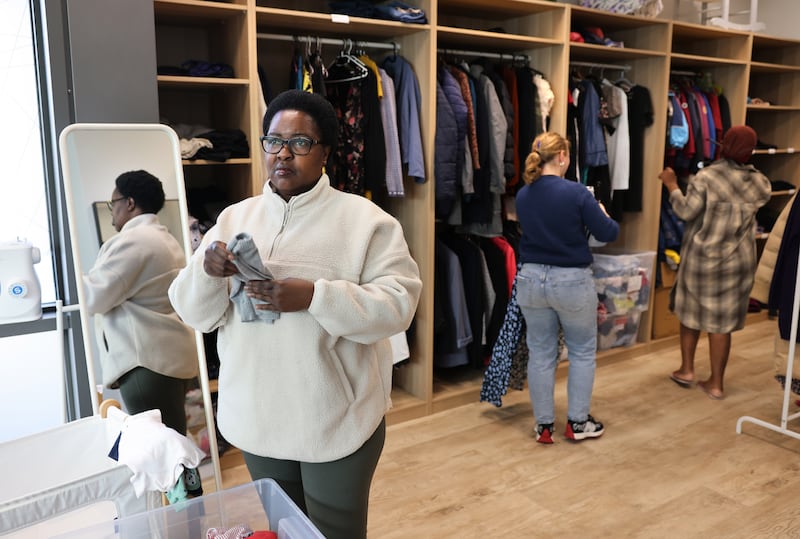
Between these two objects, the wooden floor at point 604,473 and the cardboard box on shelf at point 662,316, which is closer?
the wooden floor at point 604,473

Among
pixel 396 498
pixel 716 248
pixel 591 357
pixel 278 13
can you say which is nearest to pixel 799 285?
pixel 716 248

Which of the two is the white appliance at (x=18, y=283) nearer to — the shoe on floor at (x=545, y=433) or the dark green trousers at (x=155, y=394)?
the dark green trousers at (x=155, y=394)

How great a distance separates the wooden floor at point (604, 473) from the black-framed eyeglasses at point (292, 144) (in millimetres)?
1656

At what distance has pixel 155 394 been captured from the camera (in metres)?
2.32

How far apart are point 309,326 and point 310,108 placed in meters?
0.47

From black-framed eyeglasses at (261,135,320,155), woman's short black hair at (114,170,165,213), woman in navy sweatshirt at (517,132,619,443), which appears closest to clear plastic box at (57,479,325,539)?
black-framed eyeglasses at (261,135,320,155)

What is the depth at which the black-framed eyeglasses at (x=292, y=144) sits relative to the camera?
1447mm

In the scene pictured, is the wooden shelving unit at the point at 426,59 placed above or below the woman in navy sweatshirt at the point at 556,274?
above

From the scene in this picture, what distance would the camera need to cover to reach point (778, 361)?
11.1 ft

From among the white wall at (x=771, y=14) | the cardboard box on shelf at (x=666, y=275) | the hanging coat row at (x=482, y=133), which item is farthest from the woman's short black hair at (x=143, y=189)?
the white wall at (x=771, y=14)

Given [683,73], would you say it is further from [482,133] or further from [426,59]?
[426,59]

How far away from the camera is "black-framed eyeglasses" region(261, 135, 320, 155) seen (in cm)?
145

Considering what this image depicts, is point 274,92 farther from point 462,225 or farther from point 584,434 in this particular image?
point 584,434

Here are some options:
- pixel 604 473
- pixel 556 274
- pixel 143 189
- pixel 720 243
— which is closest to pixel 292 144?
pixel 143 189
